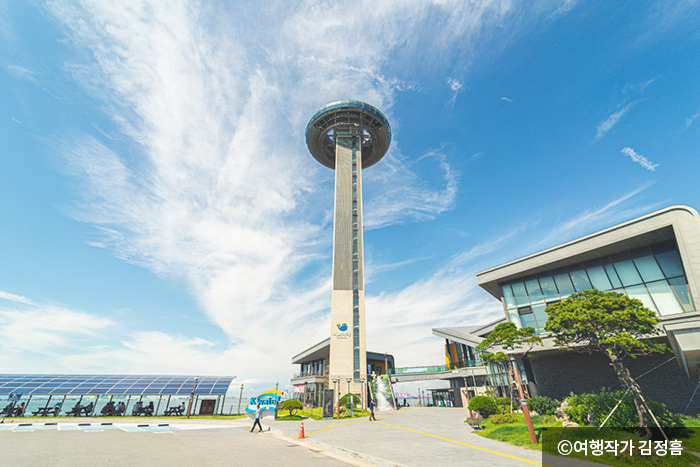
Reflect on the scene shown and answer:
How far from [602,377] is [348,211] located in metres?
38.4

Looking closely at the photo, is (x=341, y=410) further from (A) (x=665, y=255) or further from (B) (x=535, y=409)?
(A) (x=665, y=255)

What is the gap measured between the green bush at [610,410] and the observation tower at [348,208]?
95.5 ft

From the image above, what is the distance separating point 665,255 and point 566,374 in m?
11.6

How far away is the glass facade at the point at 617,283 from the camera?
2067cm

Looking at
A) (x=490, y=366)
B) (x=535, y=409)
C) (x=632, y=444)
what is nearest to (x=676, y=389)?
(x=535, y=409)

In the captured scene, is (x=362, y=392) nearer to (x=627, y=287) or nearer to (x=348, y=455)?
(x=348, y=455)

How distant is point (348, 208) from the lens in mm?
52594

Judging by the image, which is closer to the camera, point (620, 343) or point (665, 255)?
point (620, 343)

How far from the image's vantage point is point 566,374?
24.7 metres

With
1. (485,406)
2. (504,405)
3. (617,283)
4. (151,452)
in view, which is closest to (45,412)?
(151,452)

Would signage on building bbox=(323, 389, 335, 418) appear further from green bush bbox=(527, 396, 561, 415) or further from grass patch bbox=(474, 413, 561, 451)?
green bush bbox=(527, 396, 561, 415)

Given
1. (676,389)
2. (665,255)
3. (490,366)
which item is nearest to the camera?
(676,389)

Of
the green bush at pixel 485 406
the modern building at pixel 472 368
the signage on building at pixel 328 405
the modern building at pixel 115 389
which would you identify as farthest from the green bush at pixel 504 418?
the modern building at pixel 115 389

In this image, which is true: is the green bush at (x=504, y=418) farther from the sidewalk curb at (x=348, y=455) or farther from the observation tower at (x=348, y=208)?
the observation tower at (x=348, y=208)
